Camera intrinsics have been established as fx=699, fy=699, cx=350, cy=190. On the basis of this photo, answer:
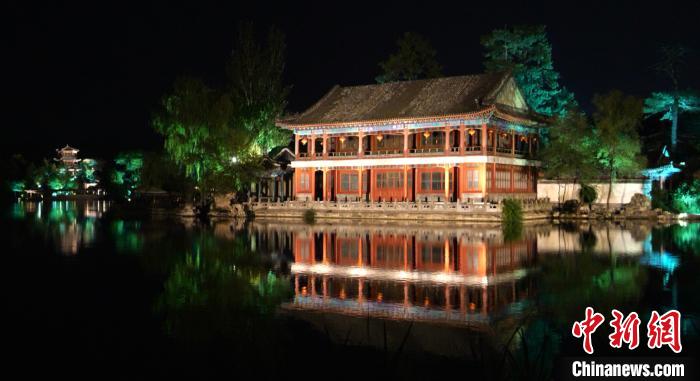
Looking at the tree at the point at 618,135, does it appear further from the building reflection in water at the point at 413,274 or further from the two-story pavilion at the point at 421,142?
the building reflection in water at the point at 413,274

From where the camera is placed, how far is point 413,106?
1916 inches

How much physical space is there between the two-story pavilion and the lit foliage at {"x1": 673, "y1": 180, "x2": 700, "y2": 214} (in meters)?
9.60

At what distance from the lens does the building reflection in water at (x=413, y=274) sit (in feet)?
48.3

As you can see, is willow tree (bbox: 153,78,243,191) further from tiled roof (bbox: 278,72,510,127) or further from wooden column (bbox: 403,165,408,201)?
wooden column (bbox: 403,165,408,201)

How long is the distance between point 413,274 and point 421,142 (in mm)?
29818

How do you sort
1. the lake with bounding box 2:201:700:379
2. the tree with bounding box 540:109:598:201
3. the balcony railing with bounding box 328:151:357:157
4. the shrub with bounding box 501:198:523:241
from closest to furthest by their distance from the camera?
the lake with bounding box 2:201:700:379 → the shrub with bounding box 501:198:523:241 → the tree with bounding box 540:109:598:201 → the balcony railing with bounding box 328:151:357:157

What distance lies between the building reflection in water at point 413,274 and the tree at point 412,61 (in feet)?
113

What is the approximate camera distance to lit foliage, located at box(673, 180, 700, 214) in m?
43.1

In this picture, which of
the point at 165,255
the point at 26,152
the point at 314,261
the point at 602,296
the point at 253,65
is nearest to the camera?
the point at 602,296

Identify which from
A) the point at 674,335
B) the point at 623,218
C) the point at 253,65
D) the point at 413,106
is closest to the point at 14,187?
the point at 253,65

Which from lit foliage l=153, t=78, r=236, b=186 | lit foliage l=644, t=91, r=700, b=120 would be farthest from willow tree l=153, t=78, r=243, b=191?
lit foliage l=644, t=91, r=700, b=120

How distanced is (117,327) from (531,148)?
137 ft

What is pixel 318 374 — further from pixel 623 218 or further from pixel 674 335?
pixel 623 218

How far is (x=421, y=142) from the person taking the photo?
48.7 meters
